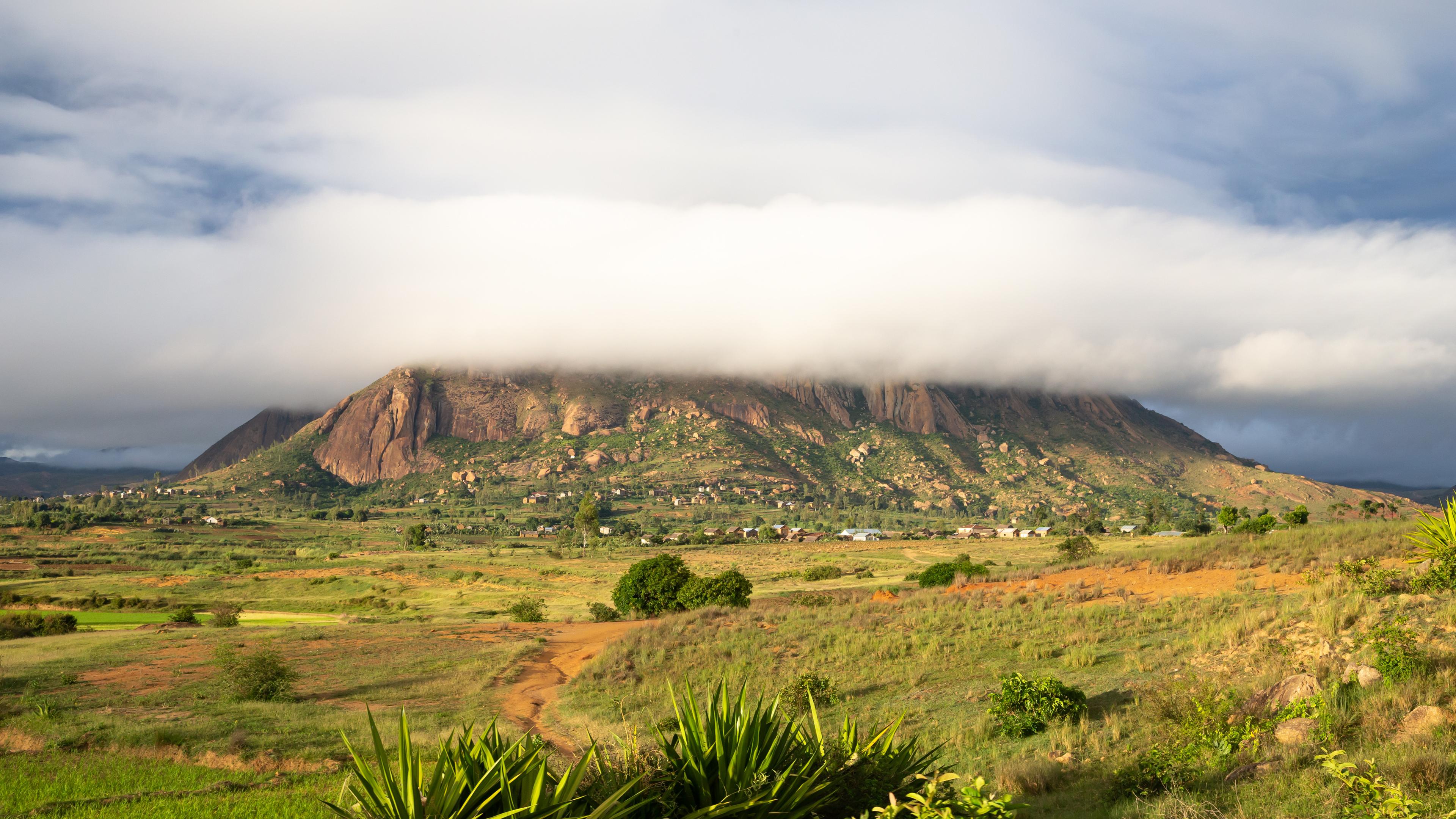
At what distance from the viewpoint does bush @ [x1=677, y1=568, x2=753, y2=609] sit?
3556 centimetres

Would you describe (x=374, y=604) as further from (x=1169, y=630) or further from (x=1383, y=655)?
(x=1383, y=655)

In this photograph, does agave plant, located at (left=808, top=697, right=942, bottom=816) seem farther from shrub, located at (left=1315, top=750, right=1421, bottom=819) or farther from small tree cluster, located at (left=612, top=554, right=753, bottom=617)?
small tree cluster, located at (left=612, top=554, right=753, bottom=617)

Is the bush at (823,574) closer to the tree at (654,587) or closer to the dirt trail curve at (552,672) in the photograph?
the tree at (654,587)

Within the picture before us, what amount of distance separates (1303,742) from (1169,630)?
10.3 m

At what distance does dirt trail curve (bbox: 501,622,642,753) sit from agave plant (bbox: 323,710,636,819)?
9871mm

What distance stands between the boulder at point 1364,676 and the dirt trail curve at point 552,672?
12.9m

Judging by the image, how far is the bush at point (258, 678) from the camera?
21219mm

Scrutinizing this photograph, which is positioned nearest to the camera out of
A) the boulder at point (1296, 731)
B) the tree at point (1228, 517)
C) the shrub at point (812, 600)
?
the boulder at point (1296, 731)

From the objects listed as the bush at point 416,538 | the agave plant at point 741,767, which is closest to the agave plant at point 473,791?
the agave plant at point 741,767

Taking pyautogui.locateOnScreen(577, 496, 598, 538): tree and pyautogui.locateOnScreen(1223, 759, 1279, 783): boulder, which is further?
pyautogui.locateOnScreen(577, 496, 598, 538): tree

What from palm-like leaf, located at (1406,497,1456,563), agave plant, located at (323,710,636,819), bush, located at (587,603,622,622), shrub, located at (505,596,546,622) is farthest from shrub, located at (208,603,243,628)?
palm-like leaf, located at (1406,497,1456,563)

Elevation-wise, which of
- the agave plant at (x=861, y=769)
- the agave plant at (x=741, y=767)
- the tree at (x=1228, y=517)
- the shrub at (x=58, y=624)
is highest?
the agave plant at (x=741, y=767)

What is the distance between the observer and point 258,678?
851 inches

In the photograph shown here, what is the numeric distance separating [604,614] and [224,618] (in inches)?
853
